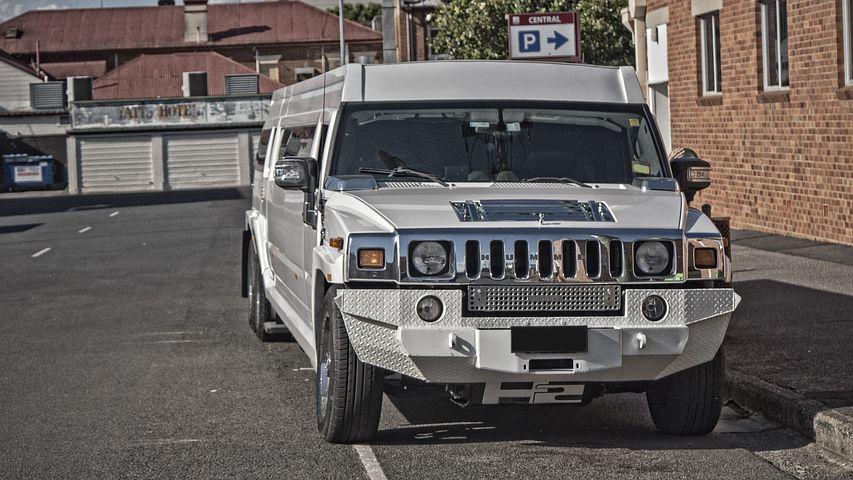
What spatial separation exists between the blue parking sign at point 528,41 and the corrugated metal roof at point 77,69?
69621 mm

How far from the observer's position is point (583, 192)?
7.54 metres

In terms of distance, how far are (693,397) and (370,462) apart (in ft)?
5.60

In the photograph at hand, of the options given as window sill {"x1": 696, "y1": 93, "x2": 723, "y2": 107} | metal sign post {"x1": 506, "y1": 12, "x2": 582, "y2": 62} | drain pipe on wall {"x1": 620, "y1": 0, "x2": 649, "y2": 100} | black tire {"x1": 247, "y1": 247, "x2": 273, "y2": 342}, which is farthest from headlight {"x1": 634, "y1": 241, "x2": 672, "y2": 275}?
drain pipe on wall {"x1": 620, "y1": 0, "x2": 649, "y2": 100}

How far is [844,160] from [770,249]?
1.32 metres

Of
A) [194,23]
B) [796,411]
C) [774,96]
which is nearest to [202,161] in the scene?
[194,23]

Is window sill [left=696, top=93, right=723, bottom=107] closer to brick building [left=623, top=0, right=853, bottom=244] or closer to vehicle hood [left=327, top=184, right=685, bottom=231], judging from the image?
brick building [left=623, top=0, right=853, bottom=244]

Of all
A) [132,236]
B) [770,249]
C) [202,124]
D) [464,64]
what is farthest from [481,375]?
[202,124]

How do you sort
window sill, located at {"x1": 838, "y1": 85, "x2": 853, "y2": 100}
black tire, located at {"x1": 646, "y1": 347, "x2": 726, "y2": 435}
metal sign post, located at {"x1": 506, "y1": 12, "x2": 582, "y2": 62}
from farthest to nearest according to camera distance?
metal sign post, located at {"x1": 506, "y1": 12, "x2": 582, "y2": 62}
window sill, located at {"x1": 838, "y1": 85, "x2": 853, "y2": 100}
black tire, located at {"x1": 646, "y1": 347, "x2": 726, "y2": 435}

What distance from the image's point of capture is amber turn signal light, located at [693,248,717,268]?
22.9 feet

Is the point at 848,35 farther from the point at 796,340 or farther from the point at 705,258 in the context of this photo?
the point at 705,258

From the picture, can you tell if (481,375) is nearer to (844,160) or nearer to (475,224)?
(475,224)

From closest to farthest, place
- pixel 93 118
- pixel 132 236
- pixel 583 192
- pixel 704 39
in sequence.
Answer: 1. pixel 583 192
2. pixel 704 39
3. pixel 132 236
4. pixel 93 118

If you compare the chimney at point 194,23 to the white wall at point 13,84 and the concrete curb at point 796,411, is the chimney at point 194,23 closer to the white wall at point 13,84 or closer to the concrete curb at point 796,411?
the white wall at point 13,84

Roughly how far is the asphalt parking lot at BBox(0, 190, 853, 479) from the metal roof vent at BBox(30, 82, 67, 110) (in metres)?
61.1
